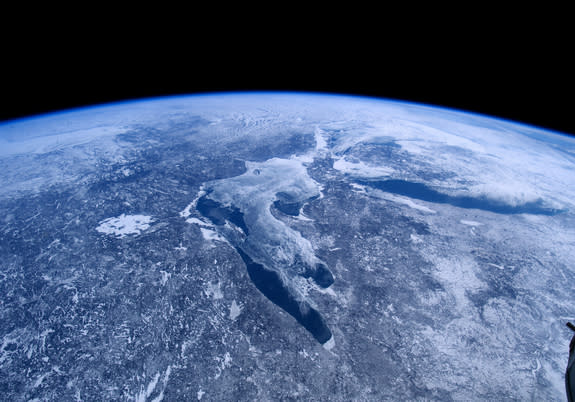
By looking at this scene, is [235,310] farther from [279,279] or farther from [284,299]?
[279,279]

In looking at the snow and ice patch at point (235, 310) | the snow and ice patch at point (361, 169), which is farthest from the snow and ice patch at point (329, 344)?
the snow and ice patch at point (361, 169)

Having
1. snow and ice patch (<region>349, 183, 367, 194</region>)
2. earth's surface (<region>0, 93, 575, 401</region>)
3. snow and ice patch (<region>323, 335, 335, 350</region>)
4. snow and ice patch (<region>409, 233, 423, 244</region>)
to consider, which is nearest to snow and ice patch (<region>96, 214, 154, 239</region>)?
earth's surface (<region>0, 93, 575, 401</region>)

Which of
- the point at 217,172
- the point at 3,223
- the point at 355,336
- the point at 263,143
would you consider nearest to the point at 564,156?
the point at 263,143

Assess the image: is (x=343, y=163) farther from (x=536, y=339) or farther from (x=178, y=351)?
(x=178, y=351)

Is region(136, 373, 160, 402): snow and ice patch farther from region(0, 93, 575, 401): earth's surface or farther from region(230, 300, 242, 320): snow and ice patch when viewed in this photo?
region(230, 300, 242, 320): snow and ice patch

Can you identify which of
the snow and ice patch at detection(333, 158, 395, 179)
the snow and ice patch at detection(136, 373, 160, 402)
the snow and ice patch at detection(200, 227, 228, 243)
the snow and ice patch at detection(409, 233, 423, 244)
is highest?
the snow and ice patch at detection(333, 158, 395, 179)

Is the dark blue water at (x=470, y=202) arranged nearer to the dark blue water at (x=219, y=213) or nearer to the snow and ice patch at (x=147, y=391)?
the dark blue water at (x=219, y=213)

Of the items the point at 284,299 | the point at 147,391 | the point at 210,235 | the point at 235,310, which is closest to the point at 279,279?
the point at 284,299
